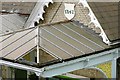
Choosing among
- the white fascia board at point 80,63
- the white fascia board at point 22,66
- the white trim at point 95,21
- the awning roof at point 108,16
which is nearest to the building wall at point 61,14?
the white trim at point 95,21

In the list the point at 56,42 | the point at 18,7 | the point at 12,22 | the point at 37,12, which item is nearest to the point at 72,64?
the point at 56,42

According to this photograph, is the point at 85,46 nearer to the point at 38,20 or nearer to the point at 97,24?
the point at 97,24

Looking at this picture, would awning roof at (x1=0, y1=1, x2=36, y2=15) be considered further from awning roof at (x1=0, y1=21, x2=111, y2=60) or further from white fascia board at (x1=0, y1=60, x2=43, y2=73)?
white fascia board at (x1=0, y1=60, x2=43, y2=73)

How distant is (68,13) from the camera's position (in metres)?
16.0

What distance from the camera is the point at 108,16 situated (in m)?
15.2

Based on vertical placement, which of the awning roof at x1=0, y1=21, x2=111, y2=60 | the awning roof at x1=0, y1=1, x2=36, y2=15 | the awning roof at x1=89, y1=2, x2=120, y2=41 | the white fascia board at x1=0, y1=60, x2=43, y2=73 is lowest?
the white fascia board at x1=0, y1=60, x2=43, y2=73

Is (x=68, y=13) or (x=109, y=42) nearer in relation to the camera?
(x=109, y=42)

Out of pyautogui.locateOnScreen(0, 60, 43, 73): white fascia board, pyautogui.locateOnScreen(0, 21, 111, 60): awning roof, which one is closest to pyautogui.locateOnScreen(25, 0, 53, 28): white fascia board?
pyautogui.locateOnScreen(0, 21, 111, 60): awning roof

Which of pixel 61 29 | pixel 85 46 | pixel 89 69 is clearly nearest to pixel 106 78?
pixel 89 69

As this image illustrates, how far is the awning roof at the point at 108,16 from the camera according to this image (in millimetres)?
14516

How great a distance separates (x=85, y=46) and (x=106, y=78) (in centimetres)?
160

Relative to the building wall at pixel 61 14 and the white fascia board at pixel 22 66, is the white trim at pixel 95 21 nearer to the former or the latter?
the building wall at pixel 61 14

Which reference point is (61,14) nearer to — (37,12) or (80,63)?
(37,12)

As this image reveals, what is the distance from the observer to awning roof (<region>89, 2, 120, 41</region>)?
1452 centimetres
